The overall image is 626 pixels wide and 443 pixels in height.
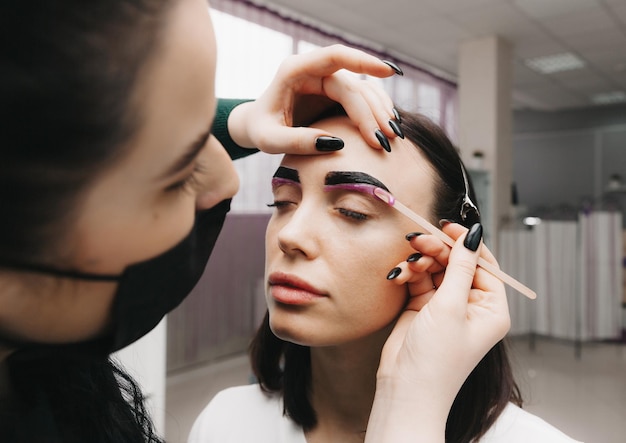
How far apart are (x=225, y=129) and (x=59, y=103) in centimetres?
56

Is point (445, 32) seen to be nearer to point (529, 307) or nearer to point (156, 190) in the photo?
point (529, 307)

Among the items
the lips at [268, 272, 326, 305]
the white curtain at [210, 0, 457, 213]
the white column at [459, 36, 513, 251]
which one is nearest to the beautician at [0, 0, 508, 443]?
the lips at [268, 272, 326, 305]

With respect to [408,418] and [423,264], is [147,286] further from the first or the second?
[423,264]

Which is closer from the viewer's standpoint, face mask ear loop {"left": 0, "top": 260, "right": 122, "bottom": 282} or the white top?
face mask ear loop {"left": 0, "top": 260, "right": 122, "bottom": 282}

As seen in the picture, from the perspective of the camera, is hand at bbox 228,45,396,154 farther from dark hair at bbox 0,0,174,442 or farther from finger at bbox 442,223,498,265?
dark hair at bbox 0,0,174,442

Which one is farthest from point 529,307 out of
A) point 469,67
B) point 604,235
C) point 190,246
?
point 190,246

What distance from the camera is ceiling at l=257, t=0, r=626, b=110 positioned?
4383 millimetres

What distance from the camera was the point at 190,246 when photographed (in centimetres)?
54

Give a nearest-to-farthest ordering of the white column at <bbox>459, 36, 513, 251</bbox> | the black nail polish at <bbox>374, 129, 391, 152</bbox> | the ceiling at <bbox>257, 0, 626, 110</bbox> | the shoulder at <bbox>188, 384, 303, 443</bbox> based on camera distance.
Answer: the black nail polish at <bbox>374, 129, 391, 152</bbox> → the shoulder at <bbox>188, 384, 303, 443</bbox> → the ceiling at <bbox>257, 0, 626, 110</bbox> → the white column at <bbox>459, 36, 513, 251</bbox>

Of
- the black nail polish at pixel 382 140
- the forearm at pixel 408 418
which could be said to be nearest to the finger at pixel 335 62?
the black nail polish at pixel 382 140

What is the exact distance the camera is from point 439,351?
70 cm

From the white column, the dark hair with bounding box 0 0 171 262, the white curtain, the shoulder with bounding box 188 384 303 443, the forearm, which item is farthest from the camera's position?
the white column

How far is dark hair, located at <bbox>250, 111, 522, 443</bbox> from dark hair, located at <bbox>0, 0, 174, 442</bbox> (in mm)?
687

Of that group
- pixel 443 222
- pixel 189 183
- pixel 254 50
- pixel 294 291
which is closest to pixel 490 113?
pixel 254 50
